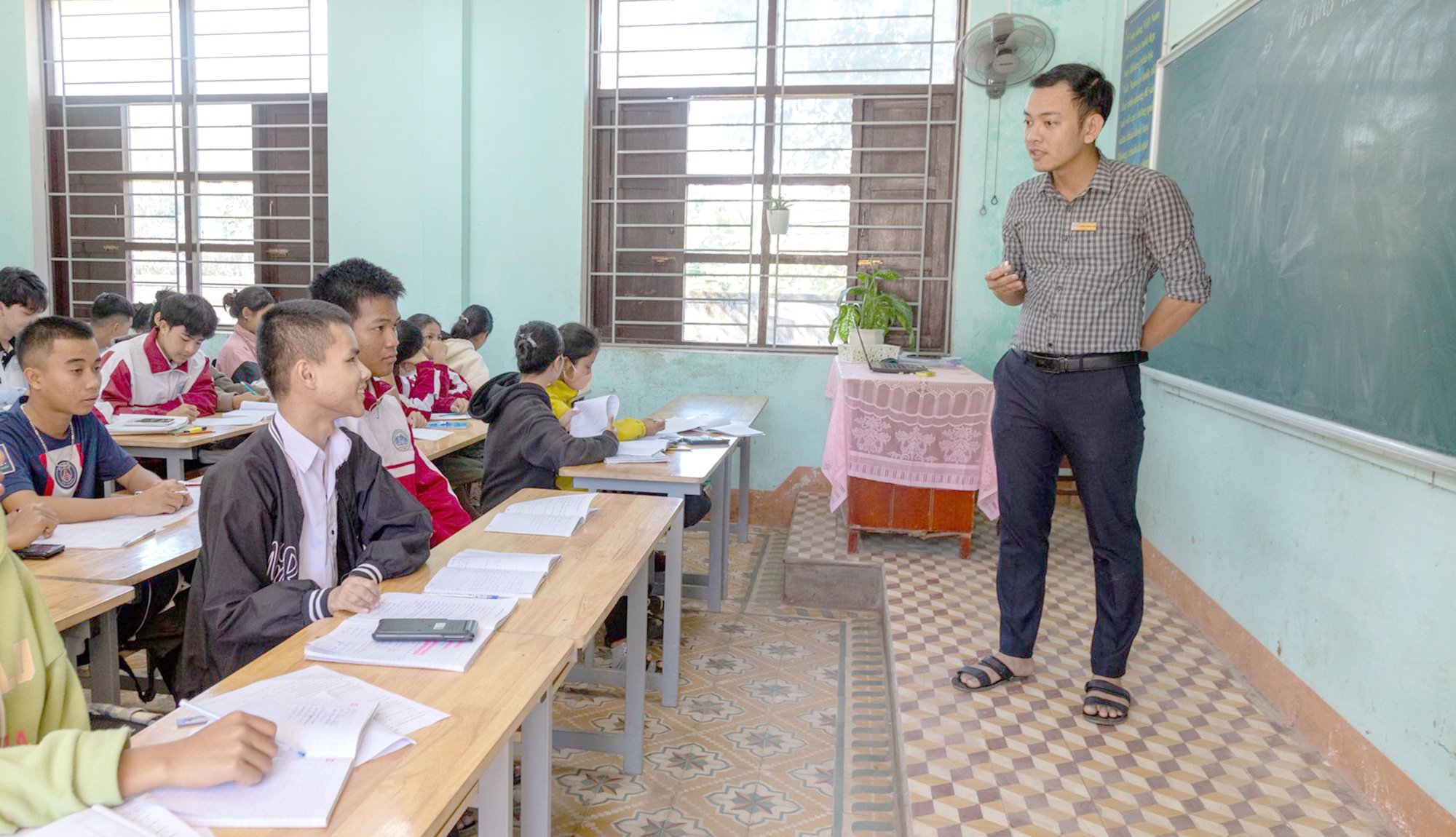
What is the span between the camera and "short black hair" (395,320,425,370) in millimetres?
3836

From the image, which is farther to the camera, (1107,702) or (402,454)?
(402,454)

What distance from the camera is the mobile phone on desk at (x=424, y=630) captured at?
1397 mm

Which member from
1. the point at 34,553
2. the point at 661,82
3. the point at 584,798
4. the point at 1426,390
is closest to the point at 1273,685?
the point at 1426,390

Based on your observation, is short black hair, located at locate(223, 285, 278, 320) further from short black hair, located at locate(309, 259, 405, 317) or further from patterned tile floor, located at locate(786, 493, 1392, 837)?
patterned tile floor, located at locate(786, 493, 1392, 837)

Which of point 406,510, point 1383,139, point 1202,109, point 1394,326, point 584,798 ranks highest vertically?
point 1202,109

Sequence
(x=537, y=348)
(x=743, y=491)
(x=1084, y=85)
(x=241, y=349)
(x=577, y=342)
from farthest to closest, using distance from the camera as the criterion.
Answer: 1. (x=241, y=349)
2. (x=743, y=491)
3. (x=577, y=342)
4. (x=537, y=348)
5. (x=1084, y=85)

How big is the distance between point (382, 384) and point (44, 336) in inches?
32.5

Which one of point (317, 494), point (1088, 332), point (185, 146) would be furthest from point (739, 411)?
point (185, 146)

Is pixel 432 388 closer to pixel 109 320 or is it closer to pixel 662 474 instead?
pixel 109 320

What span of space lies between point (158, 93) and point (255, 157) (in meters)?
0.76

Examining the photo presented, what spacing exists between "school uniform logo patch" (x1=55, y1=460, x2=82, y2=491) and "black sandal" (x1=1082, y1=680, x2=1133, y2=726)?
2.64 metres

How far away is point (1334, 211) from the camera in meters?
2.37

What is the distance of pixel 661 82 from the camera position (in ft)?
17.6

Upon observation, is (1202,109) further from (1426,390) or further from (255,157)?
(255,157)
